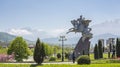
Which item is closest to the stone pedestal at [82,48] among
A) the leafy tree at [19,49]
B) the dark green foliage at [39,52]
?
the leafy tree at [19,49]

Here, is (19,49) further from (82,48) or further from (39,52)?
(39,52)

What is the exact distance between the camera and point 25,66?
3522 centimetres

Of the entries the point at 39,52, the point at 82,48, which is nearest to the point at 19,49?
the point at 82,48

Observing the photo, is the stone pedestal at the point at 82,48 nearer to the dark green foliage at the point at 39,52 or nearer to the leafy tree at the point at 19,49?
the leafy tree at the point at 19,49

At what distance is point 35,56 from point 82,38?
1775 centimetres

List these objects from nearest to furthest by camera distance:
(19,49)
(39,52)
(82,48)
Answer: (39,52)
(19,49)
(82,48)

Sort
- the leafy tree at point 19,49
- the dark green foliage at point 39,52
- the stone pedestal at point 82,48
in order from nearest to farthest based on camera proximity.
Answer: the dark green foliage at point 39,52
the leafy tree at point 19,49
the stone pedestal at point 82,48

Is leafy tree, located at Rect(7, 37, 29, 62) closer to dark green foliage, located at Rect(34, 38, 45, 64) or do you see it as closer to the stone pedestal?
the stone pedestal

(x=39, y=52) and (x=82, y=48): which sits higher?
(x=82, y=48)

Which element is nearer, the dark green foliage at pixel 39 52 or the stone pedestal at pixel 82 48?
the dark green foliage at pixel 39 52

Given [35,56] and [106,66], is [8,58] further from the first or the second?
[106,66]

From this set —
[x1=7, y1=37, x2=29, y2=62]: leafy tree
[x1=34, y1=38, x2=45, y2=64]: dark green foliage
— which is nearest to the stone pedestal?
[x1=7, y1=37, x2=29, y2=62]: leafy tree

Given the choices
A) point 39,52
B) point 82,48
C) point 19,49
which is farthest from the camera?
point 82,48

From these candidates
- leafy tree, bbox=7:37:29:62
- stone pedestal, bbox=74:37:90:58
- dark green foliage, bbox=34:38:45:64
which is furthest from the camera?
stone pedestal, bbox=74:37:90:58
